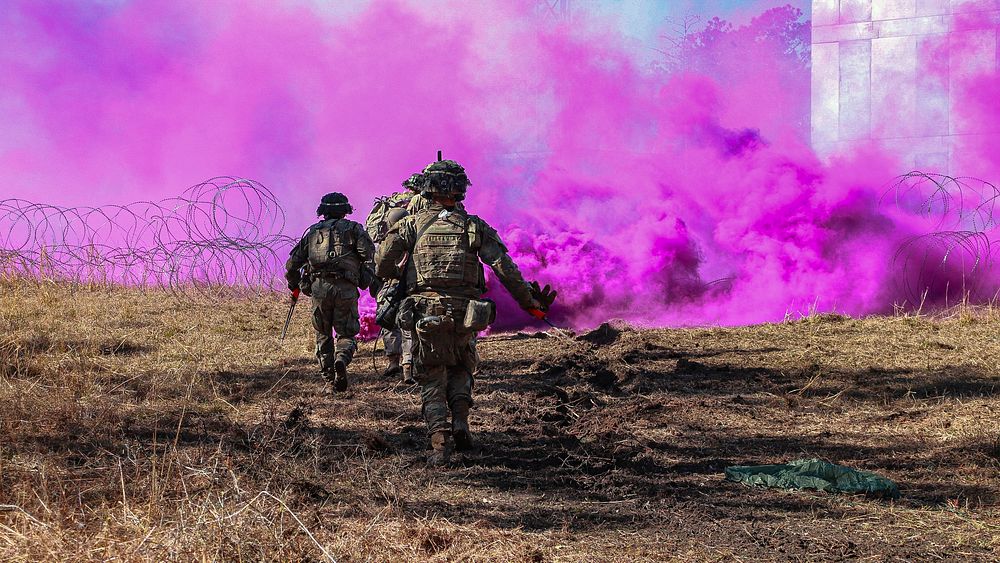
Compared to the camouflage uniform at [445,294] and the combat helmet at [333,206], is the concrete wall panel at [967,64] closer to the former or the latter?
the combat helmet at [333,206]

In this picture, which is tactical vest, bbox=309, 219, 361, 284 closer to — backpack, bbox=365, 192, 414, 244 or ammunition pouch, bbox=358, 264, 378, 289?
ammunition pouch, bbox=358, 264, 378, 289

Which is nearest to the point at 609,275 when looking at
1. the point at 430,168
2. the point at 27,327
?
the point at 27,327

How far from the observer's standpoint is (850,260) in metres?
15.8

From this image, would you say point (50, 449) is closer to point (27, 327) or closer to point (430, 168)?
point (430, 168)

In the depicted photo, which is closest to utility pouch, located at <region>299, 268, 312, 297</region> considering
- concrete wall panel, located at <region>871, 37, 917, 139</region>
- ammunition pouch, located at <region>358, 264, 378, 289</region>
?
ammunition pouch, located at <region>358, 264, 378, 289</region>

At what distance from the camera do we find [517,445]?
763cm

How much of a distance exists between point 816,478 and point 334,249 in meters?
5.05

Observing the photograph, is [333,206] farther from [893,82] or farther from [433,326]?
[893,82]

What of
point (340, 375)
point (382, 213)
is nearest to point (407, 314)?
point (340, 375)

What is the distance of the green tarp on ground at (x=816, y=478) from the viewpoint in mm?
6176

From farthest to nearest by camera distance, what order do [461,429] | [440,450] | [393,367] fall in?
1. [393,367]
2. [461,429]
3. [440,450]

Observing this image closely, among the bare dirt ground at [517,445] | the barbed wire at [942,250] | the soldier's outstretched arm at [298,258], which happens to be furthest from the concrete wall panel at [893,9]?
the soldier's outstretched arm at [298,258]

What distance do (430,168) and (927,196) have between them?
36.7 feet

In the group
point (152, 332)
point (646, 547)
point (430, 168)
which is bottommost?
point (646, 547)
